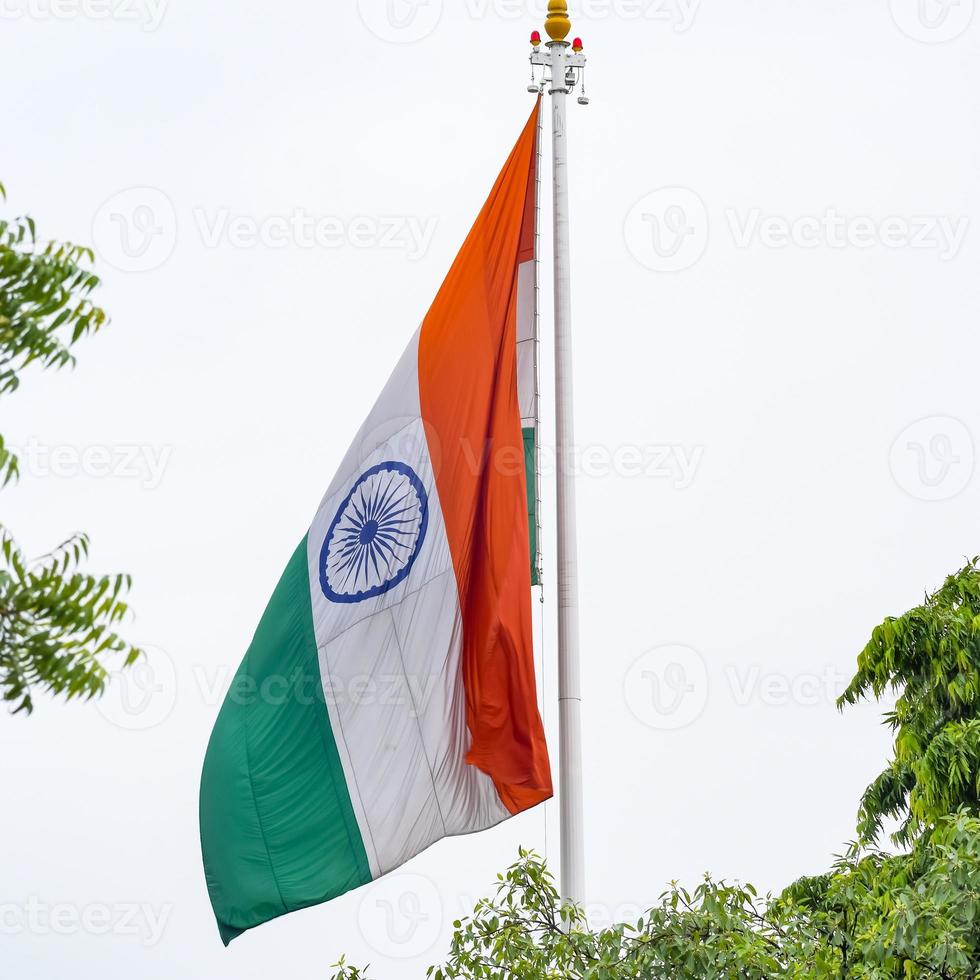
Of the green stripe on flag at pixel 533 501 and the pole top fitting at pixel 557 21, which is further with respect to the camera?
the pole top fitting at pixel 557 21

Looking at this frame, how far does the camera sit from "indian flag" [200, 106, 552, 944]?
11.0 metres

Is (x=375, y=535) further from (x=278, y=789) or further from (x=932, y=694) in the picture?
(x=932, y=694)

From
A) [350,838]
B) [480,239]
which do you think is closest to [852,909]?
[350,838]

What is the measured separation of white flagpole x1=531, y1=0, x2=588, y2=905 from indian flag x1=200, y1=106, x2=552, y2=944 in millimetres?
246

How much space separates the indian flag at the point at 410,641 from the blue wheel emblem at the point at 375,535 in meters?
0.01

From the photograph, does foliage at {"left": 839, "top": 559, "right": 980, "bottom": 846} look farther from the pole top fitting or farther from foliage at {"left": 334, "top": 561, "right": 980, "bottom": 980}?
the pole top fitting

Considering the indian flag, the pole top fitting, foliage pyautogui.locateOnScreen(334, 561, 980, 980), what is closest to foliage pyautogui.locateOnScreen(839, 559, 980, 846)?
foliage pyautogui.locateOnScreen(334, 561, 980, 980)

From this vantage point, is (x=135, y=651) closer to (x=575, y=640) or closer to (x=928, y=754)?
(x=575, y=640)

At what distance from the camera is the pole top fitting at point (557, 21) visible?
12.5 m

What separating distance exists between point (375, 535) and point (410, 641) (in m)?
0.89

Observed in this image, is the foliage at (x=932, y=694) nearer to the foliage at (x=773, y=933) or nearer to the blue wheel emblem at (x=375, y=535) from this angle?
the foliage at (x=773, y=933)

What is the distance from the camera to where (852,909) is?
8609 mm

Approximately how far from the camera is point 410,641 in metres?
11.4

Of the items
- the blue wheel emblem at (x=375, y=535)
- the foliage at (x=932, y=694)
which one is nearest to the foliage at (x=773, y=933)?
the blue wheel emblem at (x=375, y=535)
